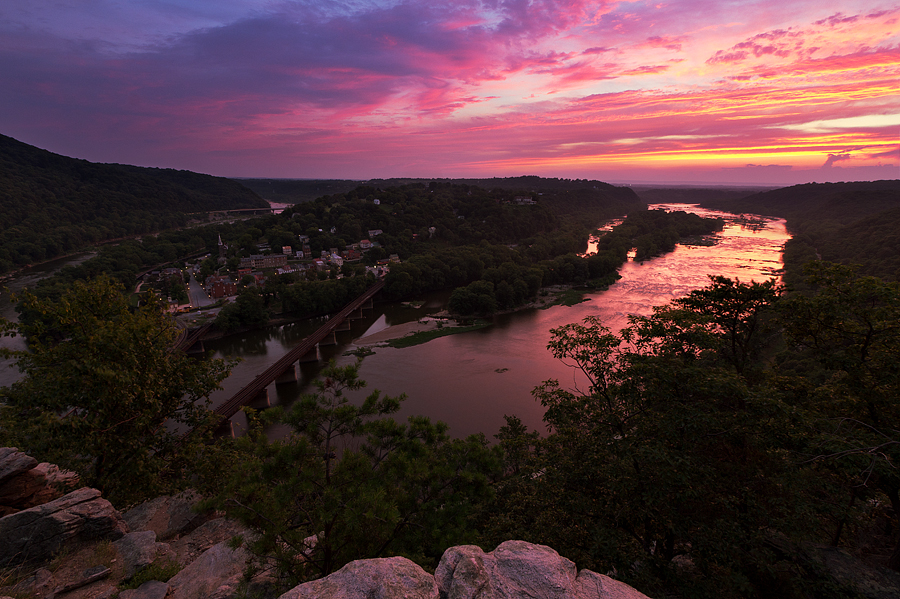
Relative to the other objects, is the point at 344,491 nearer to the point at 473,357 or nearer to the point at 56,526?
the point at 56,526

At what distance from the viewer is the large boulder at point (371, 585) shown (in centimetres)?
321

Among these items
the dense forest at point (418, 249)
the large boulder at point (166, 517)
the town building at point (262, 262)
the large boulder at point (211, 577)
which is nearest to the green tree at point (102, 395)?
the large boulder at point (166, 517)

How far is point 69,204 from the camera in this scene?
288 ft

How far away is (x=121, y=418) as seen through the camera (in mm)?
7473

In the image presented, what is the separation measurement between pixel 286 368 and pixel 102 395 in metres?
18.7

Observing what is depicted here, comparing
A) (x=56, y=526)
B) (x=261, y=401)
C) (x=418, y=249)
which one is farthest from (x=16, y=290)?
(x=56, y=526)

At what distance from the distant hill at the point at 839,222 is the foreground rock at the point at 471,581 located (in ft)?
114

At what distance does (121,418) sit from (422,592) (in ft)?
24.2

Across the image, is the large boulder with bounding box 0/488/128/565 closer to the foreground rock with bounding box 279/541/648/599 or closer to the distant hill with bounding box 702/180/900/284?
the foreground rock with bounding box 279/541/648/599

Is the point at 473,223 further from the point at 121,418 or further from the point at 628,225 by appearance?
the point at 121,418

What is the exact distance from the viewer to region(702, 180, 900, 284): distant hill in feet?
125

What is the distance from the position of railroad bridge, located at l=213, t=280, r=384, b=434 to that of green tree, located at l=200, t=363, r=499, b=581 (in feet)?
30.1

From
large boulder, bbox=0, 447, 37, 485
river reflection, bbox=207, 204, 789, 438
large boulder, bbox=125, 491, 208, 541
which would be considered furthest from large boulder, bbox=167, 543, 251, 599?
river reflection, bbox=207, 204, 789, 438

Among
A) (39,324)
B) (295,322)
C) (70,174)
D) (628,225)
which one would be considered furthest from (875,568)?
(70,174)
